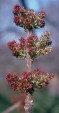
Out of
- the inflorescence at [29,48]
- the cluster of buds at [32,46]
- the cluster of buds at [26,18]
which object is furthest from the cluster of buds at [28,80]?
the cluster of buds at [26,18]

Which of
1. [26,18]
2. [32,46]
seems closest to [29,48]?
[32,46]

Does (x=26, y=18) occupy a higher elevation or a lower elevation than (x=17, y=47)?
higher

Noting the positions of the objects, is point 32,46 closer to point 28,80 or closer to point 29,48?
point 29,48

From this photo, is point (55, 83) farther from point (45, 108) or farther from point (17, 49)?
point (17, 49)

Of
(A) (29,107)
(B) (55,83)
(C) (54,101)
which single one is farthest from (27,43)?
(B) (55,83)

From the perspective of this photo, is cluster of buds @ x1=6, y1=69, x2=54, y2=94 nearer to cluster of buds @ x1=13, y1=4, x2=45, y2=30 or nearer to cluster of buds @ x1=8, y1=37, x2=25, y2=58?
cluster of buds @ x1=8, y1=37, x2=25, y2=58

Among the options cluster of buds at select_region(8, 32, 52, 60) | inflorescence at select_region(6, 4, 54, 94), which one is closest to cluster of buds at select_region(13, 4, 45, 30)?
inflorescence at select_region(6, 4, 54, 94)

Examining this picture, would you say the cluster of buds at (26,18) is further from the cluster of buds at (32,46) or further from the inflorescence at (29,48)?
the cluster of buds at (32,46)
